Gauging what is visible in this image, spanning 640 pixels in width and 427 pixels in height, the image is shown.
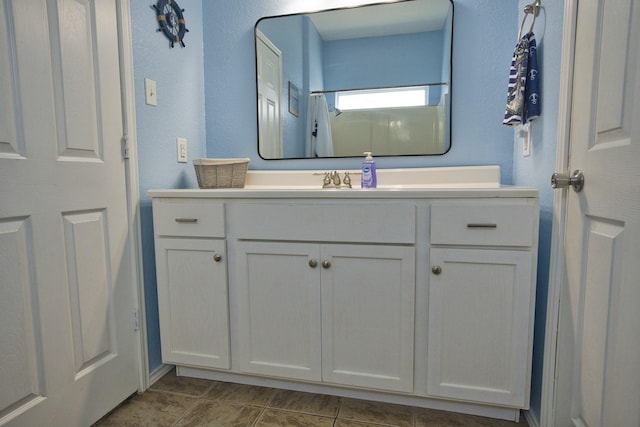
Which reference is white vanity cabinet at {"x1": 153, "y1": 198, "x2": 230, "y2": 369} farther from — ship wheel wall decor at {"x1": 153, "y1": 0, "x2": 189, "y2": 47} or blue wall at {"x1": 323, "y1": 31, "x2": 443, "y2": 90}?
A: blue wall at {"x1": 323, "y1": 31, "x2": 443, "y2": 90}

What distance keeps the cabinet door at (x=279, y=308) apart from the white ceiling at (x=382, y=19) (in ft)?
3.70

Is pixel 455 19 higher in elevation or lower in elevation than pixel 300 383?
higher

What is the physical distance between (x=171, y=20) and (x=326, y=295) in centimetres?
144

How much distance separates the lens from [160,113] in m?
1.62

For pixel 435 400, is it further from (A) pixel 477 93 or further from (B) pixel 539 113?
(A) pixel 477 93

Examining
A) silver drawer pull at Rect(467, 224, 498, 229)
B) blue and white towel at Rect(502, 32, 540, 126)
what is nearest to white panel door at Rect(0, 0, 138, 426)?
silver drawer pull at Rect(467, 224, 498, 229)

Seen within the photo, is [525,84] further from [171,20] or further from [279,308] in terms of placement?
[171,20]

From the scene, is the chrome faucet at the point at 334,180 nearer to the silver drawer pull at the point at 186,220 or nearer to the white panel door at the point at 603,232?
the silver drawer pull at the point at 186,220

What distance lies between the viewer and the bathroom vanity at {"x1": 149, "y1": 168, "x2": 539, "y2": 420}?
1205 mm

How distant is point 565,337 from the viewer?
1059 millimetres

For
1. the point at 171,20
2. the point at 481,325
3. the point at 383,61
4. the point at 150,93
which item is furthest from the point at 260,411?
the point at 171,20

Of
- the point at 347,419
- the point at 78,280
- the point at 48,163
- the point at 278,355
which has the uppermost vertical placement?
the point at 48,163

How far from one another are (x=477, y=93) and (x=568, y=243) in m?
0.91

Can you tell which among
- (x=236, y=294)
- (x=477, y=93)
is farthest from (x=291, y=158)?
(x=477, y=93)
